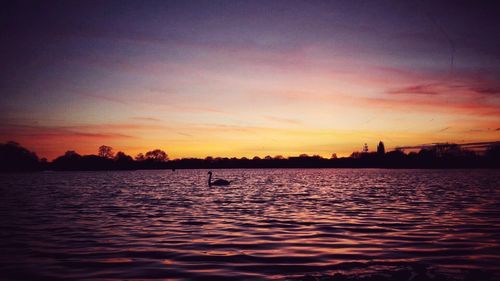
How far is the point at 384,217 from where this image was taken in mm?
21109

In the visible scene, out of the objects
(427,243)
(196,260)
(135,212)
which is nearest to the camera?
(196,260)

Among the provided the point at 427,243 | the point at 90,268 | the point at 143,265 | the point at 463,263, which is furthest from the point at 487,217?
the point at 90,268

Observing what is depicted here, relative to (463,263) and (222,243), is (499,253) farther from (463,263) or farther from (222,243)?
(222,243)

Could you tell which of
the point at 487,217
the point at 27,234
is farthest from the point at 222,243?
the point at 487,217

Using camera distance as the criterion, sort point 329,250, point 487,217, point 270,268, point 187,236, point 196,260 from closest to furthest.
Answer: point 270,268
point 196,260
point 329,250
point 187,236
point 487,217

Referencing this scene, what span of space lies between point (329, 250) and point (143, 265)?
5803 millimetres

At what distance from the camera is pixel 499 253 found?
1245 cm

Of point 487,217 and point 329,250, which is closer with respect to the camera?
point 329,250

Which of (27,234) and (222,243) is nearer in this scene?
(222,243)

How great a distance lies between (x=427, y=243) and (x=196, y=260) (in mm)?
8135

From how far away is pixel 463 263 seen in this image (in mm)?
11164

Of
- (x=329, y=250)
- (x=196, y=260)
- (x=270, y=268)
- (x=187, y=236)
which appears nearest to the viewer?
(x=270, y=268)

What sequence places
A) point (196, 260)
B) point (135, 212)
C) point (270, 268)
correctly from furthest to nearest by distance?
point (135, 212) → point (196, 260) → point (270, 268)

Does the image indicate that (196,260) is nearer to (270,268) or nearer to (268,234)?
(270,268)
